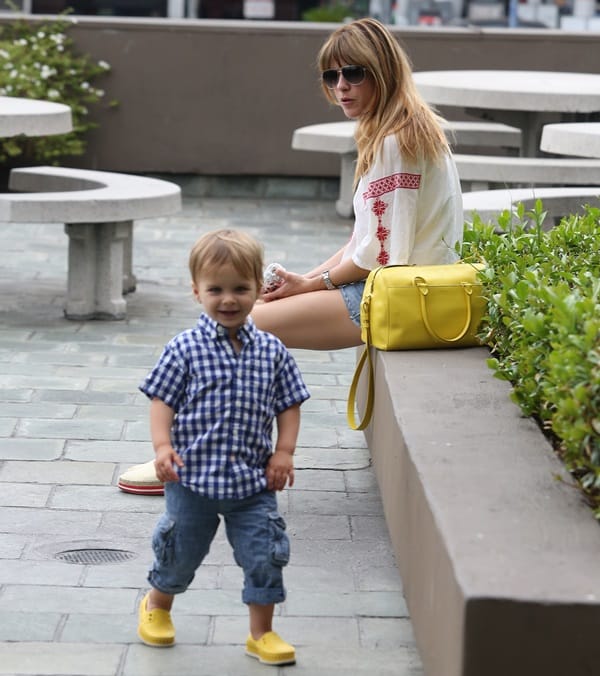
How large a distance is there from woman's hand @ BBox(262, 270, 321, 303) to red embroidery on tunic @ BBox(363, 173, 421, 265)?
281 mm

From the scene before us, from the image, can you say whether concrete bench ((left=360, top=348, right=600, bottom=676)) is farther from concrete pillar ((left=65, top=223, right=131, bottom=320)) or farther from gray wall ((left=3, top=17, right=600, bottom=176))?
gray wall ((left=3, top=17, right=600, bottom=176))

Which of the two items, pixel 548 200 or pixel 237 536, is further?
pixel 548 200

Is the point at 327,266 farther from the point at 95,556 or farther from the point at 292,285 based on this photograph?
the point at 95,556

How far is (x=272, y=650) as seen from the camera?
337 cm

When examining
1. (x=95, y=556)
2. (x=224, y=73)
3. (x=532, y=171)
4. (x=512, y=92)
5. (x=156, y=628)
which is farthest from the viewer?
(x=224, y=73)

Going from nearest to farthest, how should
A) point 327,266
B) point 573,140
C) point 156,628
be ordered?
1. point 156,628
2. point 327,266
3. point 573,140

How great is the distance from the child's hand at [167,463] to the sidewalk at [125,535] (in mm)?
481

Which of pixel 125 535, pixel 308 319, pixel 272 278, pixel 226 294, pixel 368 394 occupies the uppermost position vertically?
pixel 226 294

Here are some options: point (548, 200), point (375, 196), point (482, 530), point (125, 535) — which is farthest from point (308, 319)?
point (548, 200)

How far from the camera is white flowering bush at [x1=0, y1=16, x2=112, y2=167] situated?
488 inches

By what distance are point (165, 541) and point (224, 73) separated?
998 centimetres

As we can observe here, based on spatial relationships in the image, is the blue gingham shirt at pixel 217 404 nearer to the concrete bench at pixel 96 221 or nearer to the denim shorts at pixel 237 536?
the denim shorts at pixel 237 536

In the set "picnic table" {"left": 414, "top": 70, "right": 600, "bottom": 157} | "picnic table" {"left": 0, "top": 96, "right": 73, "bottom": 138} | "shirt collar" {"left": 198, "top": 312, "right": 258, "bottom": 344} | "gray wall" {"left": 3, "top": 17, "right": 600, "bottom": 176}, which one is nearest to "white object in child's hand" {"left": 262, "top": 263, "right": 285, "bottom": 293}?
"shirt collar" {"left": 198, "top": 312, "right": 258, "bottom": 344}

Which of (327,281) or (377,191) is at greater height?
(377,191)
